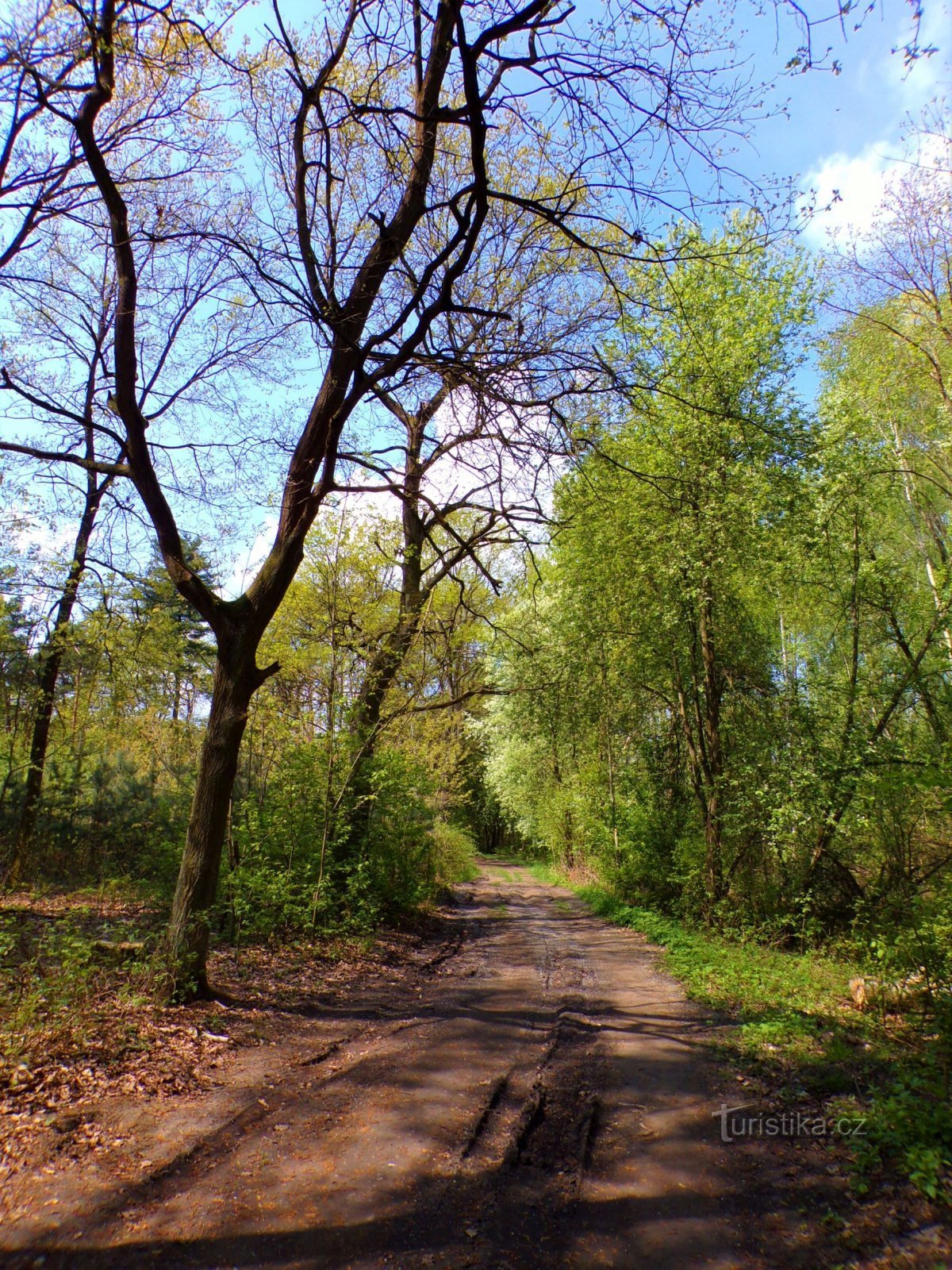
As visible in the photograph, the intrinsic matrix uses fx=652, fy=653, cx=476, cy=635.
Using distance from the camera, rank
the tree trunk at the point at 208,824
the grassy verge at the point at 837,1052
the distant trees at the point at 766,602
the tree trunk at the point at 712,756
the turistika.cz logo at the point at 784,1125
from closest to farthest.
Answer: the grassy verge at the point at 837,1052 → the turistika.cz logo at the point at 784,1125 → the tree trunk at the point at 208,824 → the distant trees at the point at 766,602 → the tree trunk at the point at 712,756

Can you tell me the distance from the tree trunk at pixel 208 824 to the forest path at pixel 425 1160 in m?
1.09

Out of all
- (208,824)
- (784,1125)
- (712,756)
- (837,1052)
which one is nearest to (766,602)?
(712,756)

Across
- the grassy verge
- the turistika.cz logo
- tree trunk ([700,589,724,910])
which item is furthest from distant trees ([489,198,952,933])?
the turistika.cz logo

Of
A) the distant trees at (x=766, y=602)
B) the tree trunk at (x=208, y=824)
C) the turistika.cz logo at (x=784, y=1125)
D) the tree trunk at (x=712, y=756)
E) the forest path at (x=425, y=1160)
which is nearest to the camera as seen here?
the forest path at (x=425, y=1160)

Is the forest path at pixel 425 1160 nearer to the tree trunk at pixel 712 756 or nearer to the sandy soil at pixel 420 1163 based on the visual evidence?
the sandy soil at pixel 420 1163

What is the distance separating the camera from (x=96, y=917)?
7.93 meters

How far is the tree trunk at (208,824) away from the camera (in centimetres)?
546

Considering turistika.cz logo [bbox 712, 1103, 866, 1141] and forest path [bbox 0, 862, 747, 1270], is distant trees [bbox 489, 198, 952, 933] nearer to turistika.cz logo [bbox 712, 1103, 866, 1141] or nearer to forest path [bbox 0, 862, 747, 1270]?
turistika.cz logo [bbox 712, 1103, 866, 1141]

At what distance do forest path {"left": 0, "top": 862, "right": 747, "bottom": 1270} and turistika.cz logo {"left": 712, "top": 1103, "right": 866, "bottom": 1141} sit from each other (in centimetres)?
12

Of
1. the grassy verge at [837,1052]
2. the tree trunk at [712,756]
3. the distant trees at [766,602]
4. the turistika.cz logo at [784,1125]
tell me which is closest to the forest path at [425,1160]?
the turistika.cz logo at [784,1125]

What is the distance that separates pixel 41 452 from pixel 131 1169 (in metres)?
5.43

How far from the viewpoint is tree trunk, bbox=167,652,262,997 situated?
5457 mm

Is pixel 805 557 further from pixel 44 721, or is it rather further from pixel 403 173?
pixel 44 721

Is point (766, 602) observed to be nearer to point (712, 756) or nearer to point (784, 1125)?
point (712, 756)
